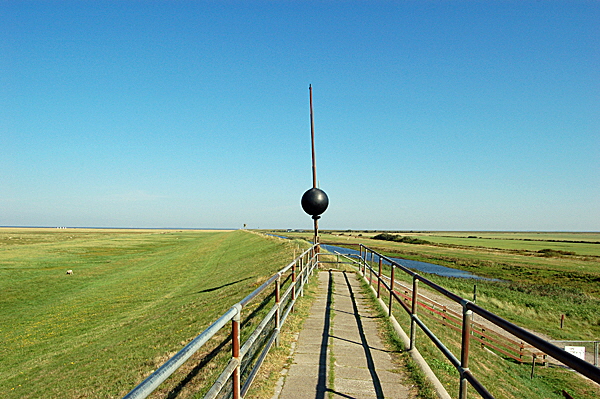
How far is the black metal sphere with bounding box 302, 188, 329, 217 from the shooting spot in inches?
558

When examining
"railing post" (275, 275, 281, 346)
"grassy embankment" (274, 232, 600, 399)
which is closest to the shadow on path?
"grassy embankment" (274, 232, 600, 399)

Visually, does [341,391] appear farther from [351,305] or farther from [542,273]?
[542,273]

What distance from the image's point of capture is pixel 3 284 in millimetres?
24234

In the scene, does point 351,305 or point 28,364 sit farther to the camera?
point 28,364

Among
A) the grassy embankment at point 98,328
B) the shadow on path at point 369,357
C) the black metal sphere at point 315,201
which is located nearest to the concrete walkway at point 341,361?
the shadow on path at point 369,357

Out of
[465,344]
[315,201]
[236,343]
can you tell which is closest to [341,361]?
[465,344]

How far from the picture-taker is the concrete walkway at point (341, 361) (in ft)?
14.1

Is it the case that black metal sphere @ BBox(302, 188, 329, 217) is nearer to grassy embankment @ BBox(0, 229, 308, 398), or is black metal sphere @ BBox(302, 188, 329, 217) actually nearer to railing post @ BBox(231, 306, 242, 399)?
grassy embankment @ BBox(0, 229, 308, 398)

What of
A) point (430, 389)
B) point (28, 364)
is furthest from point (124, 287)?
point (430, 389)

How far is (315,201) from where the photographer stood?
14.2m

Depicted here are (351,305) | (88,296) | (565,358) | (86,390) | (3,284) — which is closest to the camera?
(565,358)

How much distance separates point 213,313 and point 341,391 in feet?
25.0

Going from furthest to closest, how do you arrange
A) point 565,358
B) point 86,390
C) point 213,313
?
point 213,313
point 86,390
point 565,358

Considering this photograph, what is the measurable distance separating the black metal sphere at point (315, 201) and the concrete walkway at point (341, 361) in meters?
5.82
